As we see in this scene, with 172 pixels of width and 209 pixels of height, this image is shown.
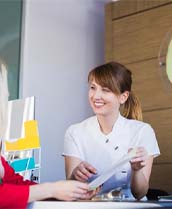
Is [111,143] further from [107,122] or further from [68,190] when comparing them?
[68,190]

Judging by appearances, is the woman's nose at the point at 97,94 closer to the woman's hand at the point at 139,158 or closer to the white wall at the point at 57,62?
the woman's hand at the point at 139,158

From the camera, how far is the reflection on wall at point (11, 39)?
2965 millimetres

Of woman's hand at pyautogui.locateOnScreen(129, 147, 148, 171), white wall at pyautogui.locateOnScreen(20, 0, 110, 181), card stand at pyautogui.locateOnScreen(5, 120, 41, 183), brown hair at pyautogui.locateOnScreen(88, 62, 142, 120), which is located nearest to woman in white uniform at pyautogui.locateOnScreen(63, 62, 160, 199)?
brown hair at pyautogui.locateOnScreen(88, 62, 142, 120)

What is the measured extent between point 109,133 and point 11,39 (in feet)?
5.40

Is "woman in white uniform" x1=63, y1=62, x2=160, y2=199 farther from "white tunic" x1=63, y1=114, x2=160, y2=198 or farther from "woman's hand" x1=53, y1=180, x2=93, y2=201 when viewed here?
"woman's hand" x1=53, y1=180, x2=93, y2=201

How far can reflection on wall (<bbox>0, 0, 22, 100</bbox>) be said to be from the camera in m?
2.96

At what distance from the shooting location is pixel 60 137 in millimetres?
3121

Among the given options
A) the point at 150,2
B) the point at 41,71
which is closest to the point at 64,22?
the point at 41,71

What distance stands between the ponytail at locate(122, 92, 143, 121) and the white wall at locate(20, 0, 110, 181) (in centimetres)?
138

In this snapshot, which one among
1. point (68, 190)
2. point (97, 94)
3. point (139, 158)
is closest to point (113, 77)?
point (97, 94)

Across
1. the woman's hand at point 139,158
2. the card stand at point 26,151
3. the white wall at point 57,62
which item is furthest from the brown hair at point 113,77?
the white wall at point 57,62

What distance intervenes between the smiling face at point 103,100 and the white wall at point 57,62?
142cm

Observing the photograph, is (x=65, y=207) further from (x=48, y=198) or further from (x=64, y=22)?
(x=64, y=22)

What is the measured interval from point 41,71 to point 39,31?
1.02 feet
